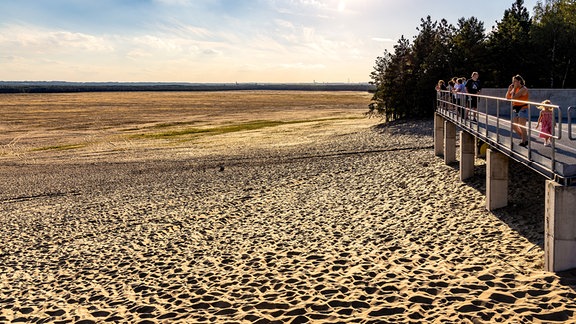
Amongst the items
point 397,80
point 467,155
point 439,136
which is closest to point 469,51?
point 397,80

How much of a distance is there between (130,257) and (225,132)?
3052 centimetres

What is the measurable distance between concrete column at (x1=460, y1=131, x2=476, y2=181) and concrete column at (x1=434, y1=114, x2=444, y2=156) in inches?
195

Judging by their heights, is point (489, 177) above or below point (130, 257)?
above

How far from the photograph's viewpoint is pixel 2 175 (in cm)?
2492

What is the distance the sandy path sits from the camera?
772 centimetres

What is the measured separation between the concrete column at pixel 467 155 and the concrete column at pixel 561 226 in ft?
23.7

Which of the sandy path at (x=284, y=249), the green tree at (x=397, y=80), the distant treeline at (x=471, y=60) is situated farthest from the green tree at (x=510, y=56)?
the sandy path at (x=284, y=249)

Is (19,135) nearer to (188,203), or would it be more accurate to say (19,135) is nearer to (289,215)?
(188,203)

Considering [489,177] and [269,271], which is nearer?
[269,271]

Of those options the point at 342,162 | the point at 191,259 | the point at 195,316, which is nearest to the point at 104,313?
the point at 195,316

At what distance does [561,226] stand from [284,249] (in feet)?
17.2

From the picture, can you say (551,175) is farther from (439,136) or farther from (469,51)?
(469,51)

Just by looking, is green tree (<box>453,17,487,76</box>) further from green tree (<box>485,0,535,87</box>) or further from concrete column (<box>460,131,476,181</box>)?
concrete column (<box>460,131,476,181</box>)

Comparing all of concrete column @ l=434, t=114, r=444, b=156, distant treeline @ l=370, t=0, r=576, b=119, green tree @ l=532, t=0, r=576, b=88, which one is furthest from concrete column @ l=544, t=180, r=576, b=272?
green tree @ l=532, t=0, r=576, b=88
